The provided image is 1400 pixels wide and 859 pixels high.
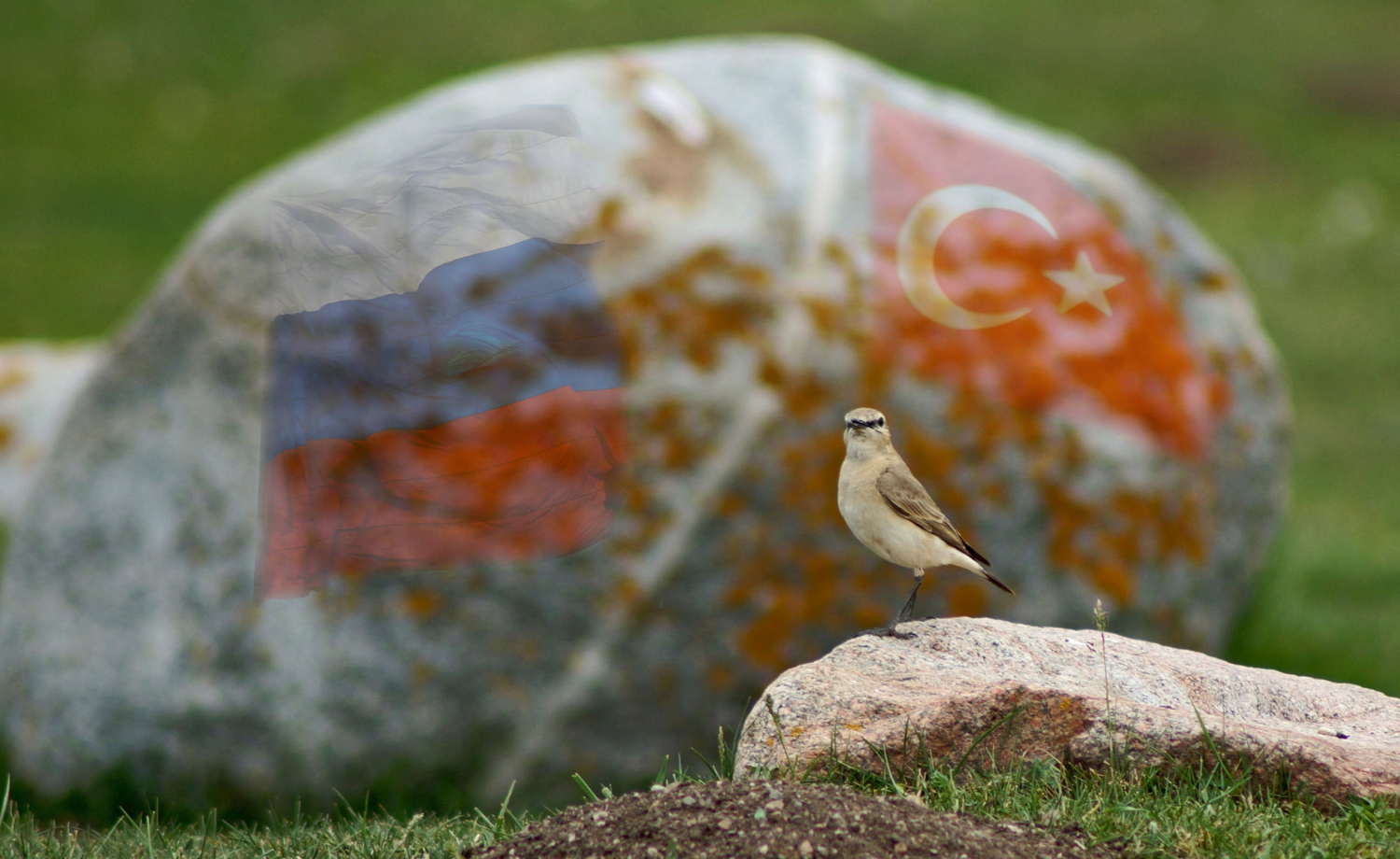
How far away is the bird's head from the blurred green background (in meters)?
7.25

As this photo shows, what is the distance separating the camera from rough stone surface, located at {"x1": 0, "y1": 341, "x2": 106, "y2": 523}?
9.08m

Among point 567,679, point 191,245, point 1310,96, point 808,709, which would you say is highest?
point 1310,96

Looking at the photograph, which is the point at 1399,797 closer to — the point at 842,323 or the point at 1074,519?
the point at 1074,519

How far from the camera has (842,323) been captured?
5.03 metres

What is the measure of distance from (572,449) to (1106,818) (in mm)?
2681

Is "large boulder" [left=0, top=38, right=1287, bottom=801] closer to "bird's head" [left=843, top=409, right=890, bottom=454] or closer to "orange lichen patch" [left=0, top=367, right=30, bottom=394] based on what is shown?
"bird's head" [left=843, top=409, right=890, bottom=454]

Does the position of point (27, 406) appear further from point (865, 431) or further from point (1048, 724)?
point (1048, 724)

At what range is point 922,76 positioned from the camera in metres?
16.2

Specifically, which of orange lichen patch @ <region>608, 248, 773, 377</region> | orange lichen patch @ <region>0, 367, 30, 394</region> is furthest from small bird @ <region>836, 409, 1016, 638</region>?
orange lichen patch @ <region>0, 367, 30, 394</region>

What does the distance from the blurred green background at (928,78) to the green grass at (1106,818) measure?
7.12 meters

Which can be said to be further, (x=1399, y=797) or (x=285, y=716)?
(x=285, y=716)

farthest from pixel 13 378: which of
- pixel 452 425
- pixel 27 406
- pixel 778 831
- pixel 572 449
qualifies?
pixel 778 831

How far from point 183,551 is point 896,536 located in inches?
129

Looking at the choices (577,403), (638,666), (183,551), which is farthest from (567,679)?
(183,551)
